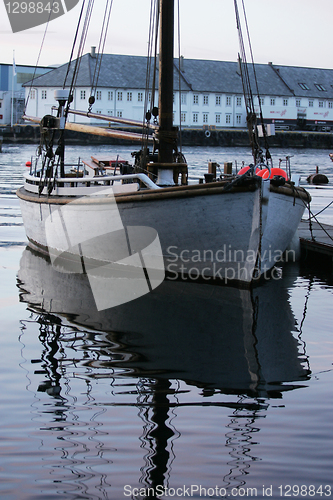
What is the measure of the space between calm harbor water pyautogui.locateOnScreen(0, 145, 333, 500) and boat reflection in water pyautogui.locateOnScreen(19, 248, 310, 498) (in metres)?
0.01

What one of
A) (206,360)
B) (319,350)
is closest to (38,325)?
(206,360)

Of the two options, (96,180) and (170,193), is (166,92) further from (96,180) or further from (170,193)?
(170,193)

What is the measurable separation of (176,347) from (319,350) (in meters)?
1.66

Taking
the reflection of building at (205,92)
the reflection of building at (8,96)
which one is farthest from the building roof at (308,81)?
the reflection of building at (8,96)

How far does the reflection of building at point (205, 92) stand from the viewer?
8006 cm

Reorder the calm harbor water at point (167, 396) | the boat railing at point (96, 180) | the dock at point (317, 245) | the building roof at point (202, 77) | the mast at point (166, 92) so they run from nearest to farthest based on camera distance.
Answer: the calm harbor water at point (167, 396) < the boat railing at point (96, 180) < the mast at point (166, 92) < the dock at point (317, 245) < the building roof at point (202, 77)

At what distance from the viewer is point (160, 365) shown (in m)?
6.36

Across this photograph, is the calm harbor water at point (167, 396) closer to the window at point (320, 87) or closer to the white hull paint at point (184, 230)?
the white hull paint at point (184, 230)

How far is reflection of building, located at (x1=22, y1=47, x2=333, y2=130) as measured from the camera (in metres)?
80.1

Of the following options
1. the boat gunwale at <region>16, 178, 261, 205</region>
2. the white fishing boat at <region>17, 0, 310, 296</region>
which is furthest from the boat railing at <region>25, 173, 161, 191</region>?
the boat gunwale at <region>16, 178, 261, 205</region>

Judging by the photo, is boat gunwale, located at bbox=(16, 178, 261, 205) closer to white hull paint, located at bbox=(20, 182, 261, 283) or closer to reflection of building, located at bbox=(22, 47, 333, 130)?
white hull paint, located at bbox=(20, 182, 261, 283)

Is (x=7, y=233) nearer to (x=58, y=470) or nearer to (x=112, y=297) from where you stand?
(x=112, y=297)

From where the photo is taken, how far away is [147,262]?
10.4m

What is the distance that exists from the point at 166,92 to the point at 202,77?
7685 centimetres
